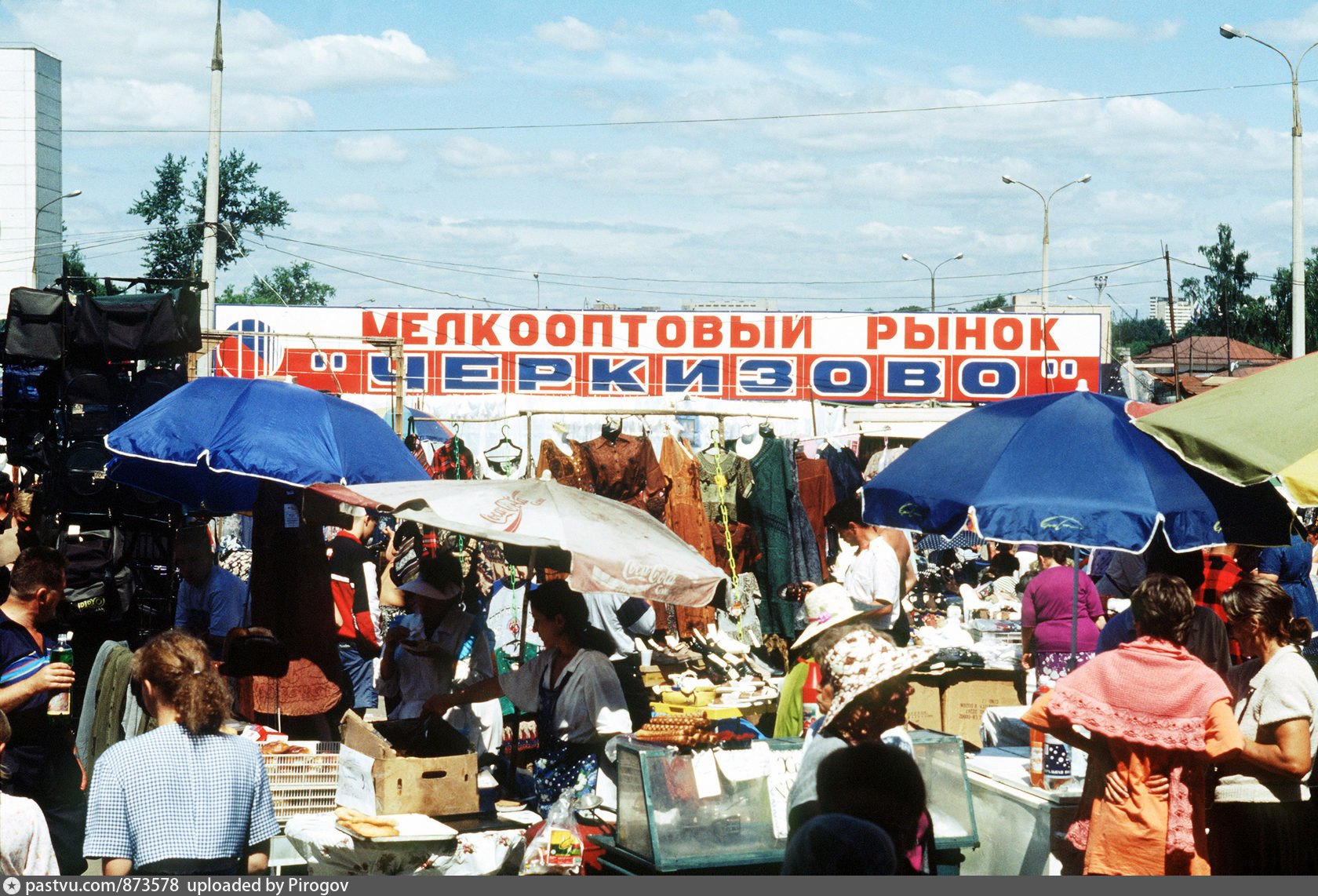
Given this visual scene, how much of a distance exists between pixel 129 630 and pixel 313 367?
65.4 feet

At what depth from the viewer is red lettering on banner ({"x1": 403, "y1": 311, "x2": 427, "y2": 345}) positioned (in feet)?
90.2

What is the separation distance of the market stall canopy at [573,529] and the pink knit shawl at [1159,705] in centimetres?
170

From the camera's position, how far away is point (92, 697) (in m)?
5.99

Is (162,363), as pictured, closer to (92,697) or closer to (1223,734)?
(92,697)

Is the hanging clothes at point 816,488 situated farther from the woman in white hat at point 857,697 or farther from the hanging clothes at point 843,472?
the woman in white hat at point 857,697

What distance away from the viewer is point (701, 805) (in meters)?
4.95

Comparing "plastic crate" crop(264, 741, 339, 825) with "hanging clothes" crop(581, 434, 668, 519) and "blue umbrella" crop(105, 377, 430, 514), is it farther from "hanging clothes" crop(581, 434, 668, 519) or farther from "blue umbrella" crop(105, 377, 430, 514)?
"hanging clothes" crop(581, 434, 668, 519)

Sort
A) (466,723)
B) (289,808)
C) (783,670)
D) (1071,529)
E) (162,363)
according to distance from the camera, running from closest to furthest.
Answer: (1071,529)
(289,808)
(466,723)
(162,363)
(783,670)

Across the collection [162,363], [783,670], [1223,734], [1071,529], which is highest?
[162,363]

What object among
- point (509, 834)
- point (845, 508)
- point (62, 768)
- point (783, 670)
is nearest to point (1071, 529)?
point (509, 834)

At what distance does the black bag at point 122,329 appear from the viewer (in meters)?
8.15

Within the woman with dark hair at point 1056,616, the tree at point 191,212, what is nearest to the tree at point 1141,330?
the tree at point 191,212

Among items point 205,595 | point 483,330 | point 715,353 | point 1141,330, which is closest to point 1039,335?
point 715,353

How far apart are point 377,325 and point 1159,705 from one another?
81.5ft
